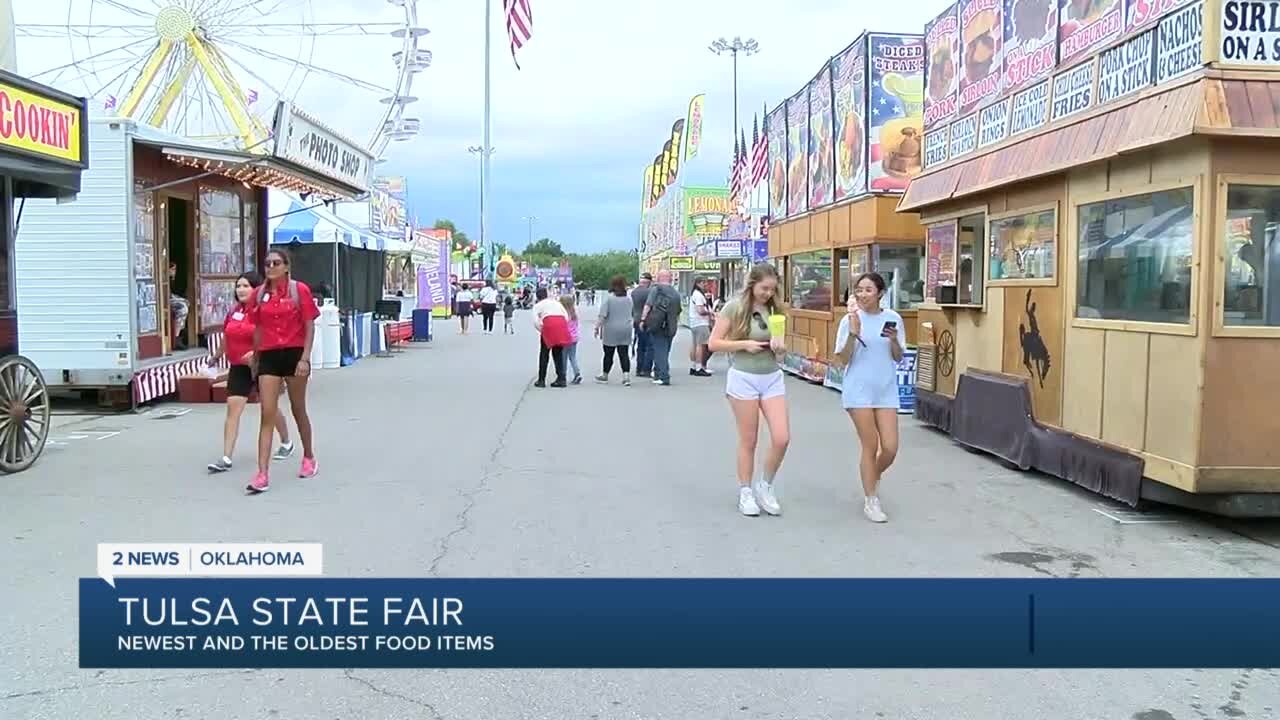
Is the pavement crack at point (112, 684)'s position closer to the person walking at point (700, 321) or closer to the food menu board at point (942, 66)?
the food menu board at point (942, 66)

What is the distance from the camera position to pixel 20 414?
8.91 m

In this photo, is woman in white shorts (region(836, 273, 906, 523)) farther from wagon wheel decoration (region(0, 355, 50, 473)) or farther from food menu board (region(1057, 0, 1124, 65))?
wagon wheel decoration (region(0, 355, 50, 473))

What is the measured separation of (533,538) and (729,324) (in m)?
1.90

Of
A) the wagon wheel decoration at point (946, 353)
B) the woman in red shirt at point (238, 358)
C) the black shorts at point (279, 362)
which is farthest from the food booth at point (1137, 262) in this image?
the woman in red shirt at point (238, 358)

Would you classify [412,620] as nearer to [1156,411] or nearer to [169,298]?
[1156,411]

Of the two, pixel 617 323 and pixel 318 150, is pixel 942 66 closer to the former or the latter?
pixel 617 323

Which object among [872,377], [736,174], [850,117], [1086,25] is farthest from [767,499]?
[736,174]

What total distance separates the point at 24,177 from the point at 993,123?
8362 millimetres

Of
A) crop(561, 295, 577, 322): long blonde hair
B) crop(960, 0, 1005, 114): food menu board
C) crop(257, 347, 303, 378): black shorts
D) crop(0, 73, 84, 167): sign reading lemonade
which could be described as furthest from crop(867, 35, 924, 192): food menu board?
crop(0, 73, 84, 167): sign reading lemonade

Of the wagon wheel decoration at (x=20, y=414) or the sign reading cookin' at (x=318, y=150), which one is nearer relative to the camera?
the wagon wheel decoration at (x=20, y=414)

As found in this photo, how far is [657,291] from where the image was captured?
664 inches

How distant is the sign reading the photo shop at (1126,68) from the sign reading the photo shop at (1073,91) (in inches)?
7.1

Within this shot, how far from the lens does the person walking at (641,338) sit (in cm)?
1708

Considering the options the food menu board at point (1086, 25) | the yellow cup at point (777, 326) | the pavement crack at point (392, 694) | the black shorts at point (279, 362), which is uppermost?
the food menu board at point (1086, 25)
